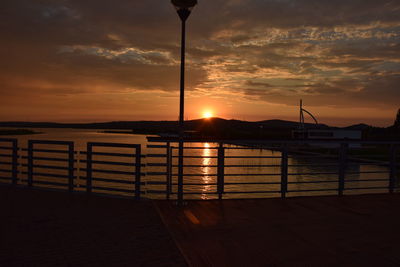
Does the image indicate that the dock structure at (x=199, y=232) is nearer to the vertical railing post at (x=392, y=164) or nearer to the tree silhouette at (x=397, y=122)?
→ the vertical railing post at (x=392, y=164)

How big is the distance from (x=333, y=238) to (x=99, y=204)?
5.02 m

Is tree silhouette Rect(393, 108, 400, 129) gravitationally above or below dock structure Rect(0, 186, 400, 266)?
above

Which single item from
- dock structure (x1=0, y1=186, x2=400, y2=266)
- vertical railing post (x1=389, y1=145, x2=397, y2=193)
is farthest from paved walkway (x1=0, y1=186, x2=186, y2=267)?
vertical railing post (x1=389, y1=145, x2=397, y2=193)

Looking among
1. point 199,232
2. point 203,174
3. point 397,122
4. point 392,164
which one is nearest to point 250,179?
point 392,164

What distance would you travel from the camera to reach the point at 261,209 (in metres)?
6.92

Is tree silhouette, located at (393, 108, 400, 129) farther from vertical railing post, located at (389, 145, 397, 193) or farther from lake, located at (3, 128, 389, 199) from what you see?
vertical railing post, located at (389, 145, 397, 193)

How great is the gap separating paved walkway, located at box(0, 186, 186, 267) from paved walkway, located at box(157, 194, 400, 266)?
369mm

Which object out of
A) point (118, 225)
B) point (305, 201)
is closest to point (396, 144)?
point (305, 201)

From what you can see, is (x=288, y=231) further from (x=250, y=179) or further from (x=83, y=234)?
(x=250, y=179)

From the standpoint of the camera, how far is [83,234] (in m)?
5.18

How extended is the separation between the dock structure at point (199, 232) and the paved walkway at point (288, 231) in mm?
14

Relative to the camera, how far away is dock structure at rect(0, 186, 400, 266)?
4.24m

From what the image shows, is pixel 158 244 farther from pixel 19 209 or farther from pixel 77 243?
pixel 19 209

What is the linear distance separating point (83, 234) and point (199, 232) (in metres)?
1.90
